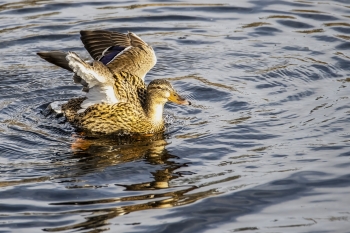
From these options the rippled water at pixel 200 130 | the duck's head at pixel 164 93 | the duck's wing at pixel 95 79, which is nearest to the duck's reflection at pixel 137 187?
the rippled water at pixel 200 130

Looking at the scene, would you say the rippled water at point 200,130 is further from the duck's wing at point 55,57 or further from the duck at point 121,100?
the duck's wing at point 55,57

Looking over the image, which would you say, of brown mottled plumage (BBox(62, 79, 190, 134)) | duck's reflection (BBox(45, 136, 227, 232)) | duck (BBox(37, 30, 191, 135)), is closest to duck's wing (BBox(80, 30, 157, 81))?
duck (BBox(37, 30, 191, 135))

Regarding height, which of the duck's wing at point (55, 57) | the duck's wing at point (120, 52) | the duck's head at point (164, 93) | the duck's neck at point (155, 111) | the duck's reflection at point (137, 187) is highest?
the duck's wing at point (55, 57)

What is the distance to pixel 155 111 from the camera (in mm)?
10578

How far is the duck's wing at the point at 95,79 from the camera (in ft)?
30.6

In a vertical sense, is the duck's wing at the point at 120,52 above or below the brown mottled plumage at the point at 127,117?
above

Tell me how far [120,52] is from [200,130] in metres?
2.11

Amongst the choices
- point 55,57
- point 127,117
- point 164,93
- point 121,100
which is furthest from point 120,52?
point 55,57

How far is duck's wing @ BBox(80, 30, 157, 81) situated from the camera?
11133 millimetres

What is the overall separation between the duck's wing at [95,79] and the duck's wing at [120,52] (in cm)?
49

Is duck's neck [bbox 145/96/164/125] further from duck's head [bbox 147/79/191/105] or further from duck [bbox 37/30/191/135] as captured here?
duck's head [bbox 147/79/191/105]

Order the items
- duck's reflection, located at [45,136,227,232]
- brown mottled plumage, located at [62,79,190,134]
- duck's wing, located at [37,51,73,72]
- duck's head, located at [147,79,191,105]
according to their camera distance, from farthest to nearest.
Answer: brown mottled plumage, located at [62,79,190,134]
duck's head, located at [147,79,191,105]
duck's wing, located at [37,51,73,72]
duck's reflection, located at [45,136,227,232]

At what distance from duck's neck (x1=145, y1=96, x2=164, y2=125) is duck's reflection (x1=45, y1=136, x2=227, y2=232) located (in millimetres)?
440

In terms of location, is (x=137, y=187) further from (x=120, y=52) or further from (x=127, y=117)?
(x=120, y=52)
